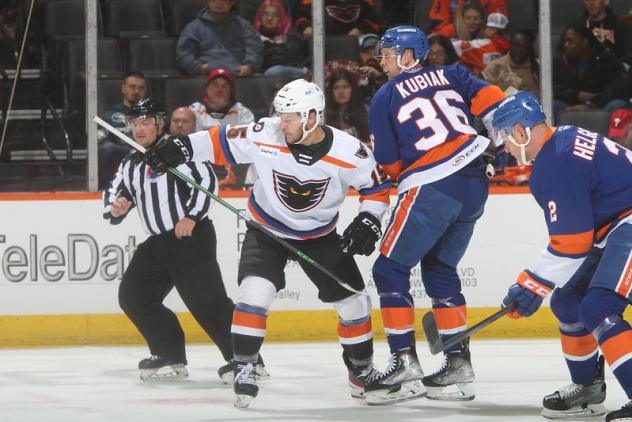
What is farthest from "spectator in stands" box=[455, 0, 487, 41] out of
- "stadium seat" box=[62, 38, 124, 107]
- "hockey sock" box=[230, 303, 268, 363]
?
"hockey sock" box=[230, 303, 268, 363]

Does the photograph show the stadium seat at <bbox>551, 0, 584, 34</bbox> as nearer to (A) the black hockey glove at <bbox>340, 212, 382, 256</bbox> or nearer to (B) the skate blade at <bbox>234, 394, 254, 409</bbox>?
(A) the black hockey glove at <bbox>340, 212, 382, 256</bbox>

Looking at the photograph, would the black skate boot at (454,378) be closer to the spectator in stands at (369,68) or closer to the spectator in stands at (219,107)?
the spectator in stands at (219,107)

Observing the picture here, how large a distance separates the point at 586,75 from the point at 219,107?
2111 mm

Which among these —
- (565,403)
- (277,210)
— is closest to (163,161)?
(277,210)

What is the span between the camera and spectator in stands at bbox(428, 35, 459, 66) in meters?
7.39

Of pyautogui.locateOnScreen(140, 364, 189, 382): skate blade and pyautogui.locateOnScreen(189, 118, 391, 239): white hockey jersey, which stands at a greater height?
pyautogui.locateOnScreen(189, 118, 391, 239): white hockey jersey

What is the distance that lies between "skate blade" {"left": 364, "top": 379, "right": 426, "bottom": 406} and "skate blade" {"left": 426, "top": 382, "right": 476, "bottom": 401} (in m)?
0.16

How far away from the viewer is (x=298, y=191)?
5035mm

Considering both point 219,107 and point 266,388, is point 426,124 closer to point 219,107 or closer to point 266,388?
point 266,388

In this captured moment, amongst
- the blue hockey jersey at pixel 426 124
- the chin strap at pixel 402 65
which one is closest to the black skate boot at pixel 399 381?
the blue hockey jersey at pixel 426 124

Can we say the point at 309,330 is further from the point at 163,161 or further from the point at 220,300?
the point at 163,161

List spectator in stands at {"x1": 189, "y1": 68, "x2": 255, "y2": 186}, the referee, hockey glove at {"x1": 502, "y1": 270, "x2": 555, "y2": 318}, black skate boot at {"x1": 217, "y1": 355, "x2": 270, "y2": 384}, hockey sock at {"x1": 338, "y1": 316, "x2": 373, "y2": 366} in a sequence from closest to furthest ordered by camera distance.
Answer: hockey glove at {"x1": 502, "y1": 270, "x2": 555, "y2": 318}
hockey sock at {"x1": 338, "y1": 316, "x2": 373, "y2": 366}
black skate boot at {"x1": 217, "y1": 355, "x2": 270, "y2": 384}
the referee
spectator in stands at {"x1": 189, "y1": 68, "x2": 255, "y2": 186}

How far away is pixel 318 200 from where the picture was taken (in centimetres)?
507

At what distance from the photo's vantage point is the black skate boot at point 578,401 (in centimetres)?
465
